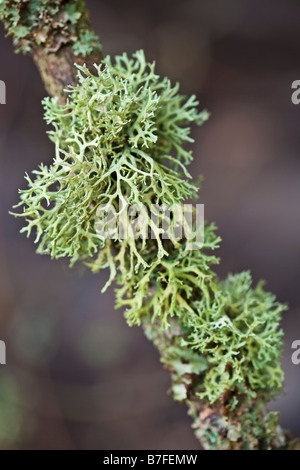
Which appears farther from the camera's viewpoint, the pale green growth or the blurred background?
the blurred background

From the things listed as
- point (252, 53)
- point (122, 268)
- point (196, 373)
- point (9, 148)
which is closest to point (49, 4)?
point (122, 268)

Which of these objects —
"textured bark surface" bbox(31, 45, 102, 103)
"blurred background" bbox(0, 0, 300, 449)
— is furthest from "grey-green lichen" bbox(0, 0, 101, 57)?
"blurred background" bbox(0, 0, 300, 449)

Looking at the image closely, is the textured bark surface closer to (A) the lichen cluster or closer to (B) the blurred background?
(A) the lichen cluster

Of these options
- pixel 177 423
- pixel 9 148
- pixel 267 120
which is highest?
pixel 267 120

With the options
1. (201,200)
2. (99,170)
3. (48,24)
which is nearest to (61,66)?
(48,24)

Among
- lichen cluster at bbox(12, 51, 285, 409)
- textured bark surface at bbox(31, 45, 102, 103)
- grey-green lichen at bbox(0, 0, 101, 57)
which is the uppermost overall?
grey-green lichen at bbox(0, 0, 101, 57)

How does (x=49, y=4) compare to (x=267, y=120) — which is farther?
(x=267, y=120)

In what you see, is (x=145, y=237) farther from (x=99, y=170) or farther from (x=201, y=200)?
(x=201, y=200)

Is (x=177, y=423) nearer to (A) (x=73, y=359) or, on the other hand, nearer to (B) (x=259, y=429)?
(A) (x=73, y=359)
